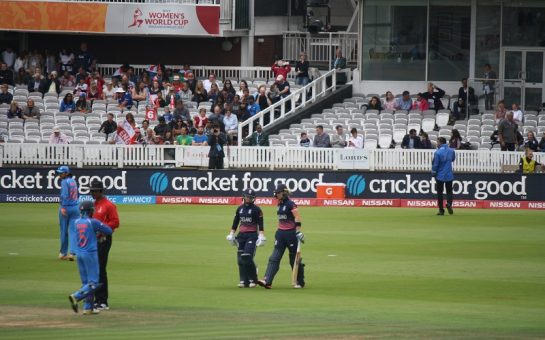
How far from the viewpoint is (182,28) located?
137 feet

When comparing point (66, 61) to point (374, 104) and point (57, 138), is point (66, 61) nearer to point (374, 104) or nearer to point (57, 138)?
point (57, 138)

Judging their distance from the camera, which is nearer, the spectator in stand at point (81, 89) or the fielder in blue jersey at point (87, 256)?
the fielder in blue jersey at point (87, 256)

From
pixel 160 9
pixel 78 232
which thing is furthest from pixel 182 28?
pixel 78 232

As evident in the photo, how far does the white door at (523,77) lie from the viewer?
134ft

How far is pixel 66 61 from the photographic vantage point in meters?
42.3

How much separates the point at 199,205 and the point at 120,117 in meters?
6.38

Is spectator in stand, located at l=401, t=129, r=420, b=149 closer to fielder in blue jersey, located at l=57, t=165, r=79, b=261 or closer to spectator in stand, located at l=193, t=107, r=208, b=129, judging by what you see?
spectator in stand, located at l=193, t=107, r=208, b=129

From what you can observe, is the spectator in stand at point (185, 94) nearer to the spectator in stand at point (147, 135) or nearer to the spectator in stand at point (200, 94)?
the spectator in stand at point (200, 94)

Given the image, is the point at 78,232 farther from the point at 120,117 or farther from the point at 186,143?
the point at 120,117

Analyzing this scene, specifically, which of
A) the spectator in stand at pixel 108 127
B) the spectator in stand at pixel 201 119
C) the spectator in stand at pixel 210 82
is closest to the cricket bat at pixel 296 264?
the spectator in stand at pixel 201 119

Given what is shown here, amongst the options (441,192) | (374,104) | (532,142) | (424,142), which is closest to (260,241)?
(441,192)

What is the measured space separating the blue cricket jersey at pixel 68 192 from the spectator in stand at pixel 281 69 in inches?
762

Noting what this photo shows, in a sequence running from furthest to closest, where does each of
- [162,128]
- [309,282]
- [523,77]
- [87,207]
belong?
[523,77] → [162,128] → [309,282] → [87,207]

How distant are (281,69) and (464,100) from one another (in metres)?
5.80
